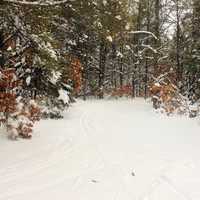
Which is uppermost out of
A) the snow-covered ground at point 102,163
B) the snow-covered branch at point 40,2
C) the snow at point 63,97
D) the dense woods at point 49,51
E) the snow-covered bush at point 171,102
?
the snow-covered branch at point 40,2

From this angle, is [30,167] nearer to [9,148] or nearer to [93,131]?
[9,148]

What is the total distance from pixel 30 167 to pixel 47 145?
7.62 ft

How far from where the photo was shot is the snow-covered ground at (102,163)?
776 cm

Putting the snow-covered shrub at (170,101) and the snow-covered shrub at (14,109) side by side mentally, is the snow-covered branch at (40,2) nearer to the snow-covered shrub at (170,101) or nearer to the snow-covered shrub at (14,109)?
the snow-covered shrub at (14,109)

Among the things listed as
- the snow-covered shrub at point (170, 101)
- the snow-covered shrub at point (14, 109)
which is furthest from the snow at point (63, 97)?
the snow-covered shrub at point (170, 101)

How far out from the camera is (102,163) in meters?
9.88

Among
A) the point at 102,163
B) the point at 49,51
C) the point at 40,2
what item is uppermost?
the point at 40,2

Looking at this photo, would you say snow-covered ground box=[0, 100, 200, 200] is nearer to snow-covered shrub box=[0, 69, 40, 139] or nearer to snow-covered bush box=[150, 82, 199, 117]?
snow-covered shrub box=[0, 69, 40, 139]

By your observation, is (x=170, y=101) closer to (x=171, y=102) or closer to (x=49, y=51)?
(x=171, y=102)

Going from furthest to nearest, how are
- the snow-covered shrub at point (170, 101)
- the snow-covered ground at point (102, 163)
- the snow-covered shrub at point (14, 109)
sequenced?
1. the snow-covered shrub at point (170, 101)
2. the snow-covered shrub at point (14, 109)
3. the snow-covered ground at point (102, 163)

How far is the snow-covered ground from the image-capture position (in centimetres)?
776

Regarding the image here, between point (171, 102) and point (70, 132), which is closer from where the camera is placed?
point (70, 132)

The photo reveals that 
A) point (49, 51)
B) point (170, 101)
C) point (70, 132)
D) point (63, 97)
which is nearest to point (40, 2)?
point (49, 51)

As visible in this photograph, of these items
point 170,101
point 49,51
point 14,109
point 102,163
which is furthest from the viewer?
point 170,101
